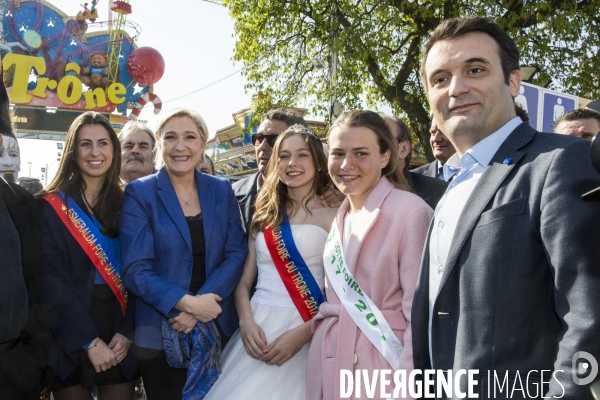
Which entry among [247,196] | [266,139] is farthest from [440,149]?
[247,196]

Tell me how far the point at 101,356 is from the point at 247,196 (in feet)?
4.46

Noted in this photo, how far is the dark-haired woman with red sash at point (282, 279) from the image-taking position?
2.73m

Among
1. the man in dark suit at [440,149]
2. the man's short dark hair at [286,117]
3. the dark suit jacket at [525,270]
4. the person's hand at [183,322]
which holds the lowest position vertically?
the person's hand at [183,322]

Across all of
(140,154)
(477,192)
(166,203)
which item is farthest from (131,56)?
(477,192)

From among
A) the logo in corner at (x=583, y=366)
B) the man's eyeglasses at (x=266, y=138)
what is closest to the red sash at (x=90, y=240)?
the man's eyeglasses at (x=266, y=138)

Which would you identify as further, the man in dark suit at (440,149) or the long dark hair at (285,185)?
the man in dark suit at (440,149)

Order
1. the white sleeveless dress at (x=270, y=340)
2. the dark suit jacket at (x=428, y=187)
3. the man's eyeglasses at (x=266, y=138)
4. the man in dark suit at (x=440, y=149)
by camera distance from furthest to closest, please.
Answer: the man in dark suit at (x=440, y=149) → the man's eyeglasses at (x=266, y=138) → the dark suit jacket at (x=428, y=187) → the white sleeveless dress at (x=270, y=340)

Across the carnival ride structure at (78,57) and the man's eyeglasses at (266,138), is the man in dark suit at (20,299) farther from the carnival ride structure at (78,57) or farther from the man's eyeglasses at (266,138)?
the carnival ride structure at (78,57)

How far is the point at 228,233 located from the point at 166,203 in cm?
38

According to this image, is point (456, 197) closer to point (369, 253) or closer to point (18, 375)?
point (369, 253)

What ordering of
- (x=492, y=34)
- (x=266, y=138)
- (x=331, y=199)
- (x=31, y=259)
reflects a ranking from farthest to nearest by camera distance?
(x=266, y=138) → (x=331, y=199) → (x=31, y=259) → (x=492, y=34)

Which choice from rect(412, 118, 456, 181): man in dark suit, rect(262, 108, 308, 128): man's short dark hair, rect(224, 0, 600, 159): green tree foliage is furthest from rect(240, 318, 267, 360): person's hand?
rect(224, 0, 600, 159): green tree foliage

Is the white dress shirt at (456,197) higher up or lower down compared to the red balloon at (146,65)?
lower down

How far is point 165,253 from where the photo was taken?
2.85 metres
